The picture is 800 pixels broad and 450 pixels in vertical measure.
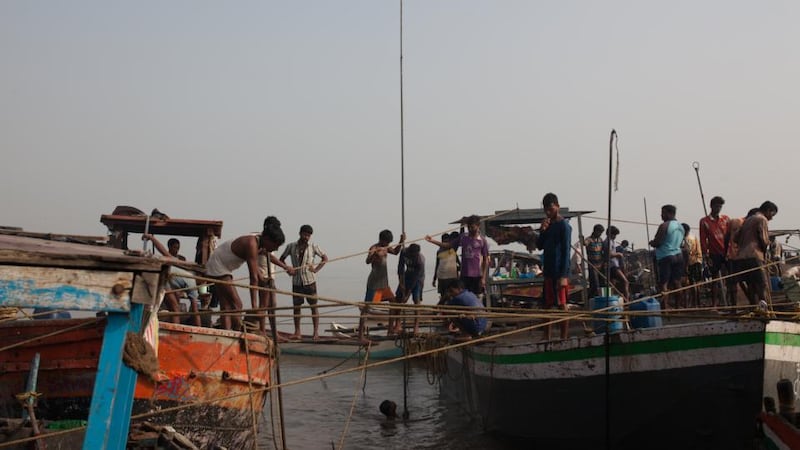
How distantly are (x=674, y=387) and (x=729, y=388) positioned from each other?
18.1 inches

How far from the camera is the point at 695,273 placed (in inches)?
595

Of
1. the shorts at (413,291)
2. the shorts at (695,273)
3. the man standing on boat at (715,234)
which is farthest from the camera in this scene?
the shorts at (695,273)

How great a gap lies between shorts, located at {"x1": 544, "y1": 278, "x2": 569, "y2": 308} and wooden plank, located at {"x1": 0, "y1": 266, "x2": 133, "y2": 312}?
6053mm

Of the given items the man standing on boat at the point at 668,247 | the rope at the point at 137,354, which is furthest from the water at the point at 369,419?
the man standing on boat at the point at 668,247

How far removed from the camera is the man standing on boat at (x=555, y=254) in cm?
931

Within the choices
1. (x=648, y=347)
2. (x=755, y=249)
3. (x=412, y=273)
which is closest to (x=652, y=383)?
(x=648, y=347)

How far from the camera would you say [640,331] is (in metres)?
7.83

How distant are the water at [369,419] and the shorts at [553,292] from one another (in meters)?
1.63

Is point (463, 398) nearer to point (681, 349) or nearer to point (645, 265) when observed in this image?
point (681, 349)

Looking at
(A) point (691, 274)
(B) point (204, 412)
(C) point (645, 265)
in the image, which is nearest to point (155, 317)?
(B) point (204, 412)

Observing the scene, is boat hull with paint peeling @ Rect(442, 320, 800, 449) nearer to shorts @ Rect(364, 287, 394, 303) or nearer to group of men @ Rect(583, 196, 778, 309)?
group of men @ Rect(583, 196, 778, 309)

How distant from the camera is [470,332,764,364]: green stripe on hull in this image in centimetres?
743

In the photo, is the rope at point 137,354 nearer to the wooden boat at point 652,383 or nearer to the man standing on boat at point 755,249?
the wooden boat at point 652,383

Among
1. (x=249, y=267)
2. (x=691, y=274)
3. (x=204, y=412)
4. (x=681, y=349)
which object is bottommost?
(x=204, y=412)
